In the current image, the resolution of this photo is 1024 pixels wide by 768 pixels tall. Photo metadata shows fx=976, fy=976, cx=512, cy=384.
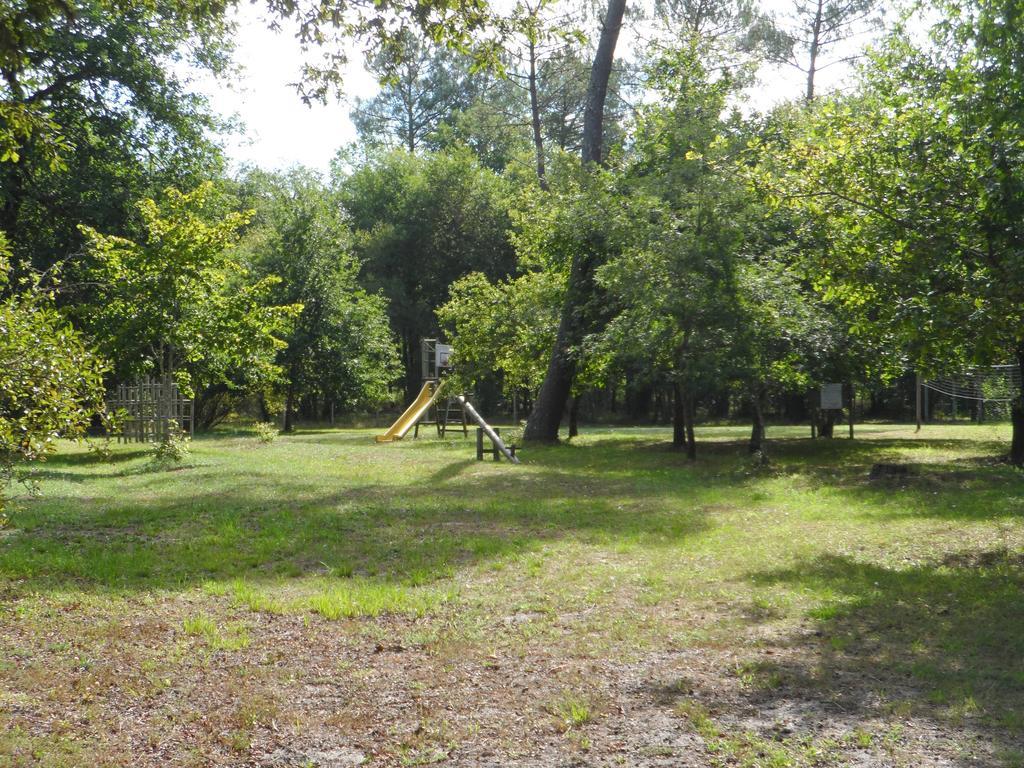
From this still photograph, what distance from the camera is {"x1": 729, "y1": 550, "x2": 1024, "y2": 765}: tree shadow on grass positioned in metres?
4.65

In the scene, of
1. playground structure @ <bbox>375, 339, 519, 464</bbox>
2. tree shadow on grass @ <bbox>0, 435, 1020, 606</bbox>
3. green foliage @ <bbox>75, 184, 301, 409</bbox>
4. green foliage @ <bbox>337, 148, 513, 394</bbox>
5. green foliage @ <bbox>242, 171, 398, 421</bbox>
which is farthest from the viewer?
green foliage @ <bbox>337, 148, 513, 394</bbox>

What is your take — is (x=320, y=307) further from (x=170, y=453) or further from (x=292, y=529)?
(x=292, y=529)

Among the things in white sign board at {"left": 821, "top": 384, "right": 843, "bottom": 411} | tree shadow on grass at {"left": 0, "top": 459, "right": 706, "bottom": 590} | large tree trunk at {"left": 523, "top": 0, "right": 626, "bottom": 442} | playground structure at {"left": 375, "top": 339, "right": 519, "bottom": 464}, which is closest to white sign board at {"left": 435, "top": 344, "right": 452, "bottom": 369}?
playground structure at {"left": 375, "top": 339, "right": 519, "bottom": 464}

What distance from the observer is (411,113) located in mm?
51438

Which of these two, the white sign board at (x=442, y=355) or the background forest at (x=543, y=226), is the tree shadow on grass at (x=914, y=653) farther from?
the white sign board at (x=442, y=355)

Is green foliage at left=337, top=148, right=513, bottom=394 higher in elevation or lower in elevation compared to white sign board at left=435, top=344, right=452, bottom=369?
higher

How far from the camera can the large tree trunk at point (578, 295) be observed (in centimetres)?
2167

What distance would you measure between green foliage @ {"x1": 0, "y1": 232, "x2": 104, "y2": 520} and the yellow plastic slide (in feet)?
64.8

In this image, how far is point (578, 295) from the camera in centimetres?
2166

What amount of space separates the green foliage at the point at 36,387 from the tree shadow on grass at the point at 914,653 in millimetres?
4956

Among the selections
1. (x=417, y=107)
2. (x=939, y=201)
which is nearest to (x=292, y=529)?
(x=939, y=201)

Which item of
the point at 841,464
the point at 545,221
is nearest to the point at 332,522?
the point at 841,464

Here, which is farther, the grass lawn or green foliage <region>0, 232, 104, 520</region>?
green foliage <region>0, 232, 104, 520</region>

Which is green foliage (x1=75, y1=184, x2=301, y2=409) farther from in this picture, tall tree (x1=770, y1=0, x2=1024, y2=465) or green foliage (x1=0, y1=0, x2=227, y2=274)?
tall tree (x1=770, y1=0, x2=1024, y2=465)
